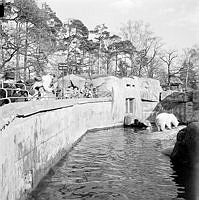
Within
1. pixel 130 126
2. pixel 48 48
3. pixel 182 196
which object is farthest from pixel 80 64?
pixel 182 196

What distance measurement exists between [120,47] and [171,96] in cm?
1476

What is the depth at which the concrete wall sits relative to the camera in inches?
310

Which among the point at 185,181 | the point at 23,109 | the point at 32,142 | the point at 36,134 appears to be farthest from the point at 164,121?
the point at 23,109

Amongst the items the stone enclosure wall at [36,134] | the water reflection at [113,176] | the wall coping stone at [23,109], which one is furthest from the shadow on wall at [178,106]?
the wall coping stone at [23,109]

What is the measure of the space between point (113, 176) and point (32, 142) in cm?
346

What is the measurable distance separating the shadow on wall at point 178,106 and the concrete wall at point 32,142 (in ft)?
50.9

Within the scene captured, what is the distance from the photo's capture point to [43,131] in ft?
40.8

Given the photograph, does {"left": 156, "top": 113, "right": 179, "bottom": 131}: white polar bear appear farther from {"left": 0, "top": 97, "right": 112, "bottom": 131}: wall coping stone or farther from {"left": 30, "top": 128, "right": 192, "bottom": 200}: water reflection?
{"left": 0, "top": 97, "right": 112, "bottom": 131}: wall coping stone

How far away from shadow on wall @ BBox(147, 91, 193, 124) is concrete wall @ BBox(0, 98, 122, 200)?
50.9 ft

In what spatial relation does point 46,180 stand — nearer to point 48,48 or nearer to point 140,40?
point 48,48

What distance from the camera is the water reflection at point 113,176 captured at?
10445mm

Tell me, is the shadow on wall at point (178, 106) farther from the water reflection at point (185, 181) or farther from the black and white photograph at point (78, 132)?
the water reflection at point (185, 181)

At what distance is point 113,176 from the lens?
12.5 metres

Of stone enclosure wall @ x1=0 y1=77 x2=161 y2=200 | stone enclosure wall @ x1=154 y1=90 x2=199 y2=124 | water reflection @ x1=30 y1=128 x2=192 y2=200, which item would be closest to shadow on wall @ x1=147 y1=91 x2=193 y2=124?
stone enclosure wall @ x1=154 y1=90 x2=199 y2=124
